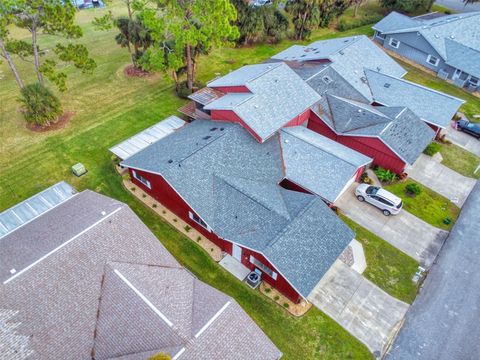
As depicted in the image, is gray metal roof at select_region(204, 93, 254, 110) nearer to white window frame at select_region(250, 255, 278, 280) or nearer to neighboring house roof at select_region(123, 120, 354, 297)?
neighboring house roof at select_region(123, 120, 354, 297)

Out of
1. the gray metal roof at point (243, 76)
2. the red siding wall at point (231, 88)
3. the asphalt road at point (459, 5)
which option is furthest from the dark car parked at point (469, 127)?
the asphalt road at point (459, 5)

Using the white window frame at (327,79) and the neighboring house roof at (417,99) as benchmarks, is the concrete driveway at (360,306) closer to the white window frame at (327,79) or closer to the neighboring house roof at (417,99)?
the neighboring house roof at (417,99)

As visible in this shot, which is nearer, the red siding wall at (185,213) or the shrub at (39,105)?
the red siding wall at (185,213)

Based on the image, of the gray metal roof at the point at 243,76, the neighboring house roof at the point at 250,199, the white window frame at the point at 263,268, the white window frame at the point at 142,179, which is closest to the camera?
the neighboring house roof at the point at 250,199

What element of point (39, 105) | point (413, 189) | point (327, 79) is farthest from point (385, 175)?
point (39, 105)

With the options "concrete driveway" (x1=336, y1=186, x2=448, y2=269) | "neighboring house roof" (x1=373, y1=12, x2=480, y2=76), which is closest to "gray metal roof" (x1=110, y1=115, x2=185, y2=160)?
"concrete driveway" (x1=336, y1=186, x2=448, y2=269)

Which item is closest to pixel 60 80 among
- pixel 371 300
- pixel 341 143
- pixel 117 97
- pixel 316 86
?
pixel 117 97
